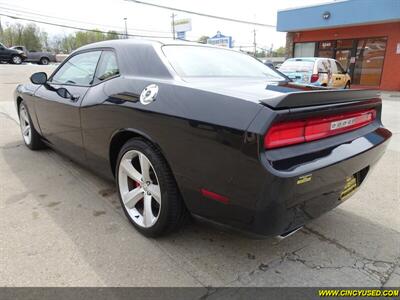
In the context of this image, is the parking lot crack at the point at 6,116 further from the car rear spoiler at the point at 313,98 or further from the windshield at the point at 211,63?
the car rear spoiler at the point at 313,98

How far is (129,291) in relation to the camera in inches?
78.4

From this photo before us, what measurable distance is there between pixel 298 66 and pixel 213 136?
32.6 ft

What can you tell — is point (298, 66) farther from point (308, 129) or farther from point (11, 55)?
point (11, 55)

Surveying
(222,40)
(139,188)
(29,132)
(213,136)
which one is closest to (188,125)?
(213,136)

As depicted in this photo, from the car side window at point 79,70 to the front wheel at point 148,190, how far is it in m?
1.01

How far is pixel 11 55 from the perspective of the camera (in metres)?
26.8

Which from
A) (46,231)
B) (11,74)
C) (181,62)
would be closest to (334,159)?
(181,62)

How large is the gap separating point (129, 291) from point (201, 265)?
51 cm

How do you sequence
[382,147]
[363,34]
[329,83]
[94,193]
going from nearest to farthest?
1. [382,147]
2. [94,193]
3. [329,83]
4. [363,34]

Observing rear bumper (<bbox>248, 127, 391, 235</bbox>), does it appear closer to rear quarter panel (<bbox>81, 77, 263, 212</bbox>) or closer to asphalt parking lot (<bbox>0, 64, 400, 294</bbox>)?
rear quarter panel (<bbox>81, 77, 263, 212</bbox>)

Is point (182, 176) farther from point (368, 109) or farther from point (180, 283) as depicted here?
point (368, 109)

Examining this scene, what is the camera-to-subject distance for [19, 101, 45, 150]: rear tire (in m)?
4.56

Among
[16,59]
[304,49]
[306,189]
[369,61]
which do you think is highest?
[304,49]

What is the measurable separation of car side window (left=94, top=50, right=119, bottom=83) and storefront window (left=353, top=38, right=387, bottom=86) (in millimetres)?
16248
